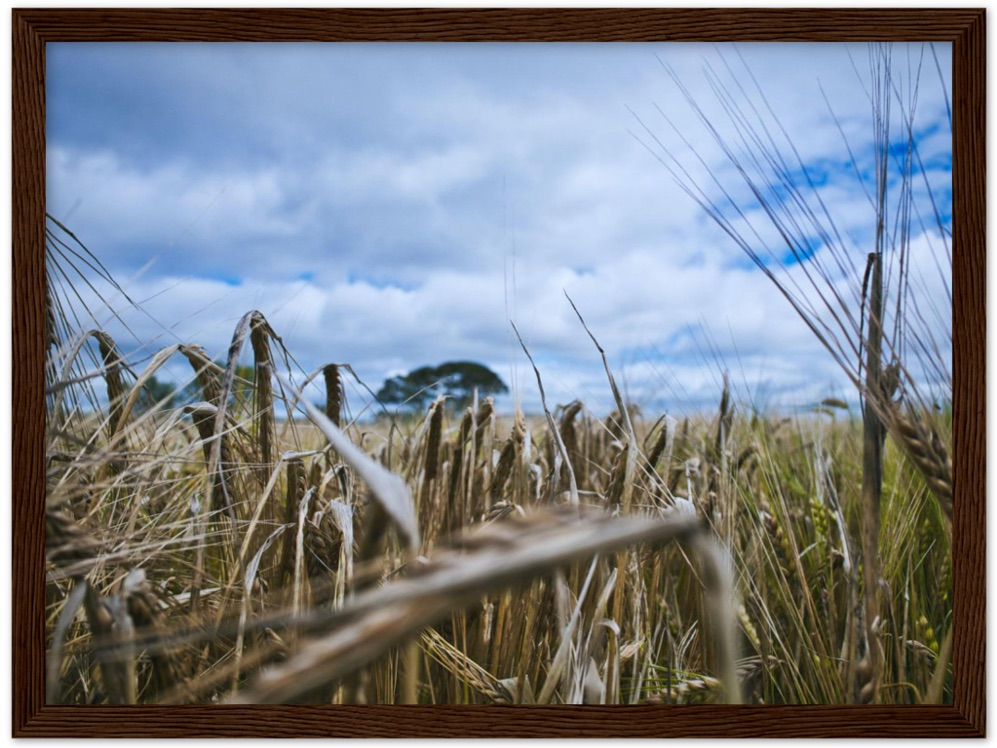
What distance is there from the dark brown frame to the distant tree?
61 centimetres

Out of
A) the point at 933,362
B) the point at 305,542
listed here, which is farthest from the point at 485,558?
the point at 933,362

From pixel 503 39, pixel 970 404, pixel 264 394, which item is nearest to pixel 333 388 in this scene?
pixel 264 394

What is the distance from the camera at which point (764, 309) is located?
161 cm

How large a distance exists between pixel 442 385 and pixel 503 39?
73 cm

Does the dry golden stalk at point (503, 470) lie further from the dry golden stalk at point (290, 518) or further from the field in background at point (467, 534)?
the dry golden stalk at point (290, 518)

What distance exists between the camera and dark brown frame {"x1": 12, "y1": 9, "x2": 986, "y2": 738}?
1535 mm

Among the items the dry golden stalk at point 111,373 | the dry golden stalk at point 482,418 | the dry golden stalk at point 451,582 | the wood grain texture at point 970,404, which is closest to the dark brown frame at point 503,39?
the wood grain texture at point 970,404

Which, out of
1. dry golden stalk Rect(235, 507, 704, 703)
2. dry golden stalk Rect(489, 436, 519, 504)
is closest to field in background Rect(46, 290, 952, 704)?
dry golden stalk Rect(489, 436, 519, 504)

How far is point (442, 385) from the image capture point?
163 centimetres

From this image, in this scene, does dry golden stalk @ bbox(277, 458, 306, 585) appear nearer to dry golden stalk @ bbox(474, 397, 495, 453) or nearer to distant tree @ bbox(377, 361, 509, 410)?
distant tree @ bbox(377, 361, 509, 410)

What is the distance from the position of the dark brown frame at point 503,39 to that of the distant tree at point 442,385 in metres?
0.61

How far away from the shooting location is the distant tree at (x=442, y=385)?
1617mm

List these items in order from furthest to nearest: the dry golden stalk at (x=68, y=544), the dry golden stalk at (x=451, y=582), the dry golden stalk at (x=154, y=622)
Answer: the dry golden stalk at (x=68, y=544), the dry golden stalk at (x=154, y=622), the dry golden stalk at (x=451, y=582)

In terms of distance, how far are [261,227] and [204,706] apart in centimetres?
96
